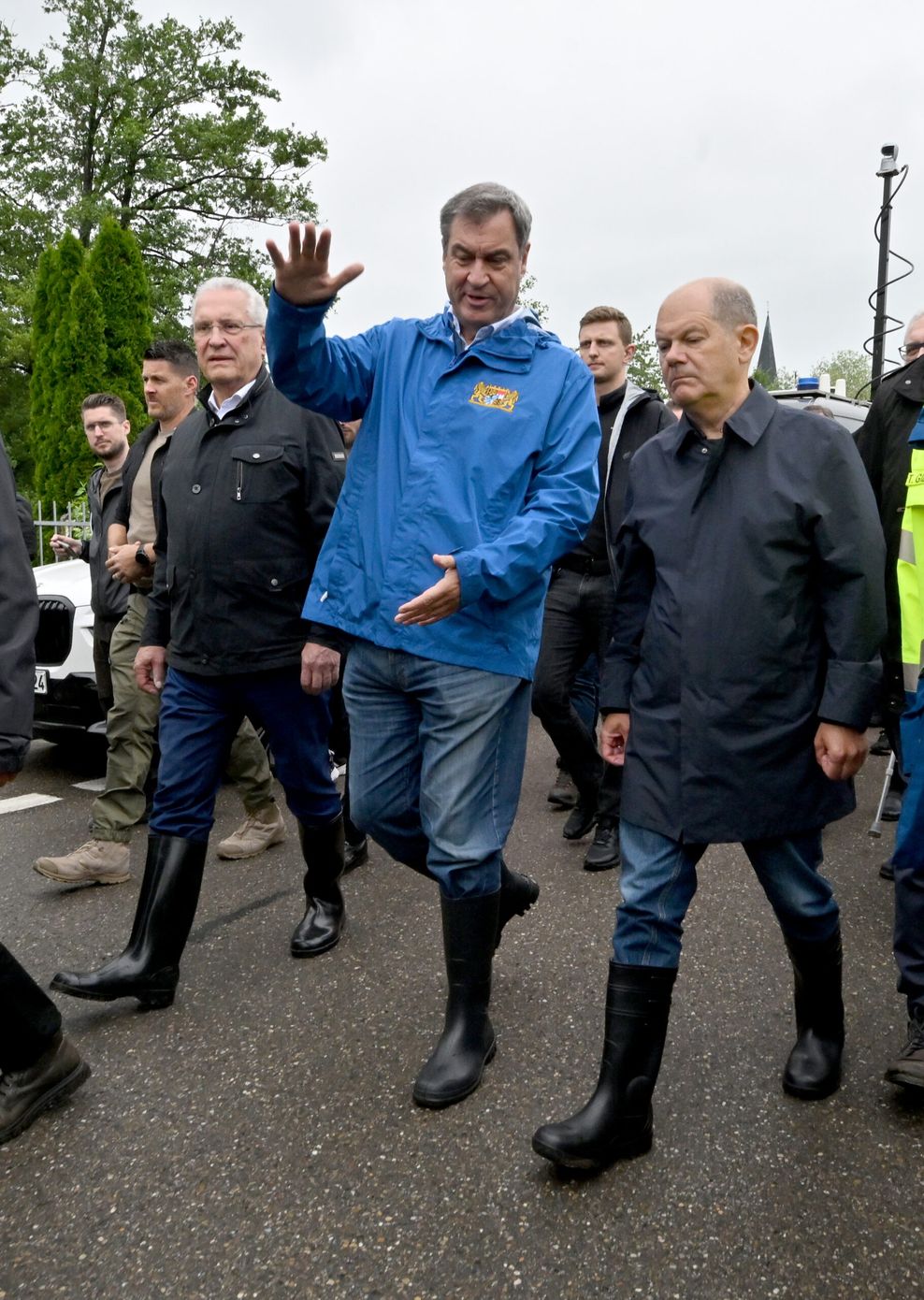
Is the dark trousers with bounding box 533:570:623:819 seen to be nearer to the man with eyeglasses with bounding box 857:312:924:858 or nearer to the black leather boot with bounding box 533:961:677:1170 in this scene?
the man with eyeglasses with bounding box 857:312:924:858

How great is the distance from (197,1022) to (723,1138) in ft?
4.74

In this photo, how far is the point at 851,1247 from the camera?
7.48ft

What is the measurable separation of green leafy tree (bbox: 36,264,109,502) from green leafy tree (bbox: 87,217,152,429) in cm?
19

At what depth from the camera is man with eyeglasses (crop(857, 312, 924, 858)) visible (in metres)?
3.45

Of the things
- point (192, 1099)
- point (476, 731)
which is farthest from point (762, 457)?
point (192, 1099)

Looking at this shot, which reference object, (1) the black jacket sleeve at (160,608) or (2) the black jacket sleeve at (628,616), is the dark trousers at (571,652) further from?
(2) the black jacket sleeve at (628,616)

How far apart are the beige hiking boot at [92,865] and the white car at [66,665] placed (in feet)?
4.51

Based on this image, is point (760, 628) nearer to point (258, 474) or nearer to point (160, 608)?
point (258, 474)

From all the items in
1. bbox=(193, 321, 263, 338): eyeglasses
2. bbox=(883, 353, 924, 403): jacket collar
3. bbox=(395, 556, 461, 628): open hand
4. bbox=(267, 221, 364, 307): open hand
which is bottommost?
bbox=(395, 556, 461, 628): open hand

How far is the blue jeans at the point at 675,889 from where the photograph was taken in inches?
102

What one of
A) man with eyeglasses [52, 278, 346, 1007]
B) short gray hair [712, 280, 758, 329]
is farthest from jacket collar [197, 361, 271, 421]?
short gray hair [712, 280, 758, 329]

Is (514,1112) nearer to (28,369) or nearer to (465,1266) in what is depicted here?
(465,1266)

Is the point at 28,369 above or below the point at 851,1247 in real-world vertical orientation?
above

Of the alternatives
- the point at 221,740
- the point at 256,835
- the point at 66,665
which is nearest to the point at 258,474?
the point at 221,740
